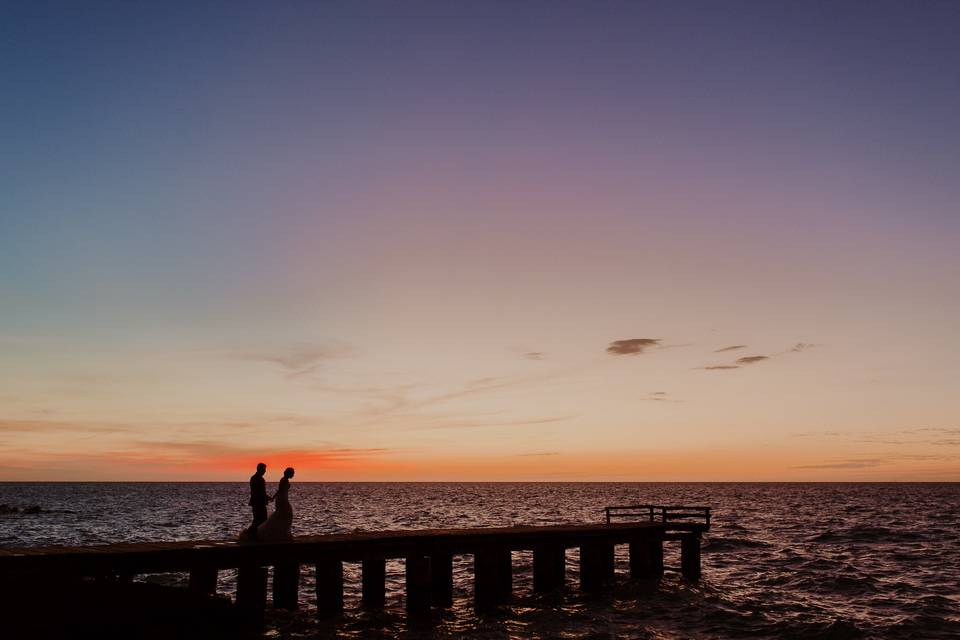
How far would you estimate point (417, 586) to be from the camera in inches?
869

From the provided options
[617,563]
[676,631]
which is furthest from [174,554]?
[617,563]

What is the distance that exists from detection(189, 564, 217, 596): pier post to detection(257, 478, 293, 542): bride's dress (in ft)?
4.66

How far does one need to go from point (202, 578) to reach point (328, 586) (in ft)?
12.4

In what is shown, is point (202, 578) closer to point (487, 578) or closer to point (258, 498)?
point (258, 498)

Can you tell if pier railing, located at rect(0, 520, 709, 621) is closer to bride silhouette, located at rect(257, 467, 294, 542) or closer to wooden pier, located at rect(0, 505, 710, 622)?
wooden pier, located at rect(0, 505, 710, 622)

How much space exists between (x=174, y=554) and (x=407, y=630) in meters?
6.68

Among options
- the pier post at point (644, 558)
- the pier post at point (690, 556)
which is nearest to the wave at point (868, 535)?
the pier post at point (690, 556)

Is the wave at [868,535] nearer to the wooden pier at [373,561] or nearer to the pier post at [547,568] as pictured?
the wooden pier at [373,561]

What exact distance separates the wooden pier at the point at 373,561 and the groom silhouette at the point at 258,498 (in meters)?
0.61

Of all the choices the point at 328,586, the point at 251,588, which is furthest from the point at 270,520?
the point at 328,586

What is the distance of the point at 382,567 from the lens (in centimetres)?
2269

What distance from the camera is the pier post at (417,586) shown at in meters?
22.0

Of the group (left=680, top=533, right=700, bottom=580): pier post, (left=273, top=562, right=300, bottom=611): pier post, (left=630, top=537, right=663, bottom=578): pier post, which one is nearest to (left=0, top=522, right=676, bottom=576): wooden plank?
(left=273, top=562, right=300, bottom=611): pier post

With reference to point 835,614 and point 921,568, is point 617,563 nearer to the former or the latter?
point 835,614
